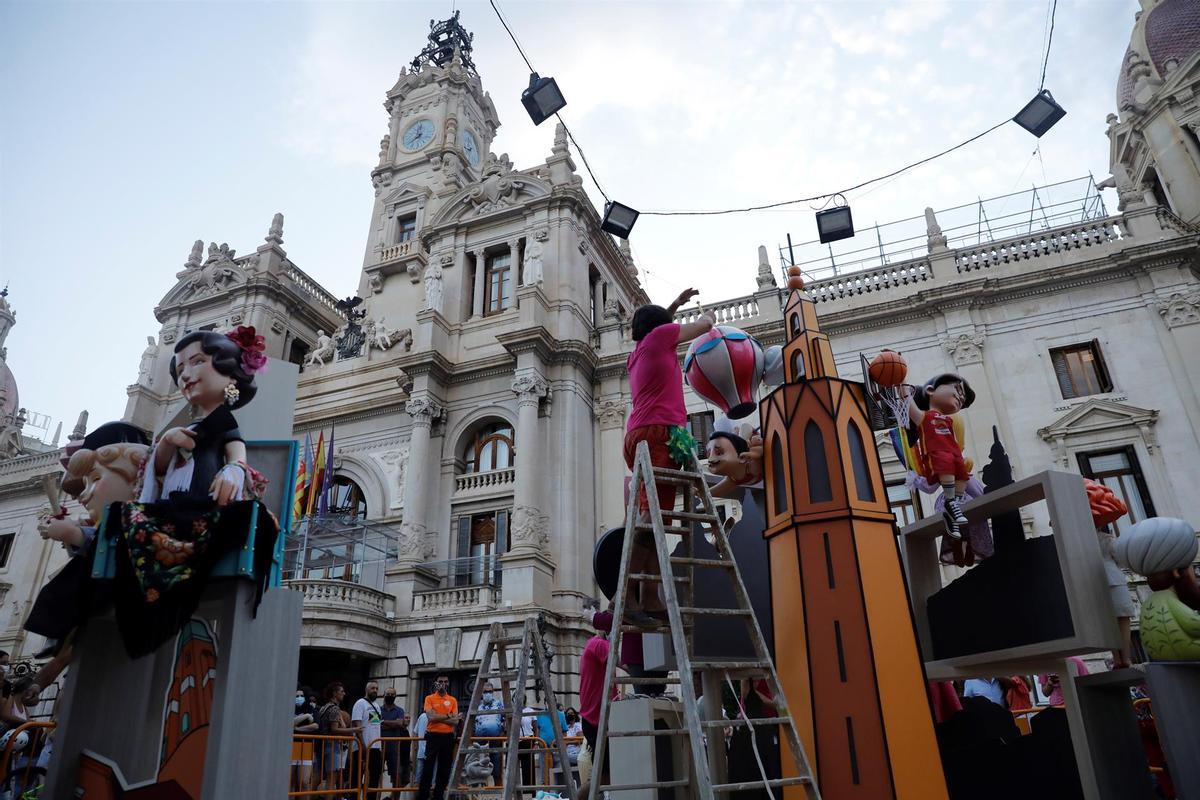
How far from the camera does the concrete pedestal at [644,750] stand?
472 centimetres

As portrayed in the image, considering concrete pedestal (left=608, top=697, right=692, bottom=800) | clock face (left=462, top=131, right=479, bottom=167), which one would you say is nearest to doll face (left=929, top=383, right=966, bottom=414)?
concrete pedestal (left=608, top=697, right=692, bottom=800)

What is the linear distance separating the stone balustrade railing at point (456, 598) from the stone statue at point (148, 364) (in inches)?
693

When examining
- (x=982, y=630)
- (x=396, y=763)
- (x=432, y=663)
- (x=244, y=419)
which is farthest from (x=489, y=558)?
(x=982, y=630)

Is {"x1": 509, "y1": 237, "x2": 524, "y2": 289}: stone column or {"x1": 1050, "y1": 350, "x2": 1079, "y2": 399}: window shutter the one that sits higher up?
{"x1": 509, "y1": 237, "x2": 524, "y2": 289}: stone column

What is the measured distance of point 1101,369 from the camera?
19.3 meters

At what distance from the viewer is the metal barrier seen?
19.1ft

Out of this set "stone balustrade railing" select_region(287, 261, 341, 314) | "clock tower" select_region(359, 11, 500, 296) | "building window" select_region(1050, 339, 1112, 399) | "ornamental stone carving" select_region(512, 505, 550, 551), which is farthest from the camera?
"stone balustrade railing" select_region(287, 261, 341, 314)

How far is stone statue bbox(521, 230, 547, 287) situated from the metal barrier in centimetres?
1893

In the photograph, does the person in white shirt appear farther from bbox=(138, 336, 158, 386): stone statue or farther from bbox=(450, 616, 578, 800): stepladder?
bbox=(138, 336, 158, 386): stone statue

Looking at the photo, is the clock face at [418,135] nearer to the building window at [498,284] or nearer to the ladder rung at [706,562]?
the building window at [498,284]

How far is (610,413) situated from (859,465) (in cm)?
1861

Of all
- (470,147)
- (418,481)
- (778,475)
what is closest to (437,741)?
(778,475)

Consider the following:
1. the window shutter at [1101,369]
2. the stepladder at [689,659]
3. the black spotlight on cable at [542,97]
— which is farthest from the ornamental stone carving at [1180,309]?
the stepladder at [689,659]

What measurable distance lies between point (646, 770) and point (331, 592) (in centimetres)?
1614
